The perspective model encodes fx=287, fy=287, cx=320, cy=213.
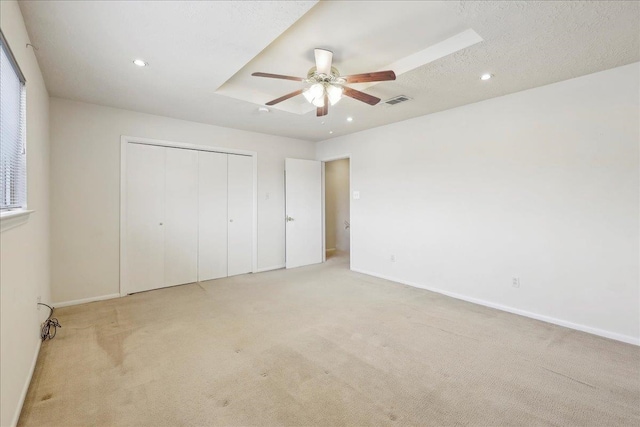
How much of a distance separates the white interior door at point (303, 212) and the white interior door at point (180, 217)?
166 cm

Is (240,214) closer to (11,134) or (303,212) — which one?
(303,212)

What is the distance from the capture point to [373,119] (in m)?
4.32

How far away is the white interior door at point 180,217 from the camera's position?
4242 mm

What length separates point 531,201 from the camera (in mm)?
3143

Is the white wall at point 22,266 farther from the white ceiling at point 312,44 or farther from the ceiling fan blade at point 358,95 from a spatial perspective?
the ceiling fan blade at point 358,95

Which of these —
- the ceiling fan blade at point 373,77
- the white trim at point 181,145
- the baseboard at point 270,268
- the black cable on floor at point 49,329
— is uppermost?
the ceiling fan blade at point 373,77

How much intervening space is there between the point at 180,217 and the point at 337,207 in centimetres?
407

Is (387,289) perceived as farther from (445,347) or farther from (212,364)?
(212,364)

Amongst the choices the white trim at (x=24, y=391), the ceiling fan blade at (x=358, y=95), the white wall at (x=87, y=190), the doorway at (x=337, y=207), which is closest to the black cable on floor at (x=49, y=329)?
the white trim at (x=24, y=391)

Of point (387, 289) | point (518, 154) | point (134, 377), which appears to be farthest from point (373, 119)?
point (134, 377)

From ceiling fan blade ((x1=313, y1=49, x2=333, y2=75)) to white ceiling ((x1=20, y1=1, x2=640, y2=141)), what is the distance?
127mm

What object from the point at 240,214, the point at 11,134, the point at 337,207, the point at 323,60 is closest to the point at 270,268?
the point at 240,214

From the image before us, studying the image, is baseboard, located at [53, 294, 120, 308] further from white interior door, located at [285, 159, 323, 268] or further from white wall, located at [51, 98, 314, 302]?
Result: white interior door, located at [285, 159, 323, 268]

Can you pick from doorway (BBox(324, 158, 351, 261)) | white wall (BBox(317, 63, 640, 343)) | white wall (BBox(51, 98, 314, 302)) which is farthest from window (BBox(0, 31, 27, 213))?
doorway (BBox(324, 158, 351, 261))
